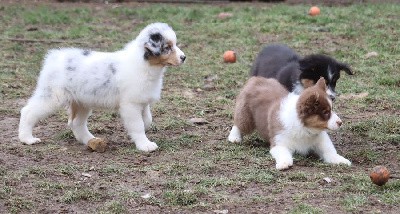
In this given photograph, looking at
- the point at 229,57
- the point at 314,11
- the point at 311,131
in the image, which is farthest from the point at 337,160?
the point at 314,11

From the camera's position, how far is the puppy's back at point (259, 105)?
7479 millimetres

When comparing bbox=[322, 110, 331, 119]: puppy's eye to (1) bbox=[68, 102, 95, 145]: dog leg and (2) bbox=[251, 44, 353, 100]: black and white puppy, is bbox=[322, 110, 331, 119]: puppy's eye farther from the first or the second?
(1) bbox=[68, 102, 95, 145]: dog leg

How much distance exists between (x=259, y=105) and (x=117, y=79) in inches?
54.4

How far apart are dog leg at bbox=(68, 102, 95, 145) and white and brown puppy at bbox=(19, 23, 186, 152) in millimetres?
196

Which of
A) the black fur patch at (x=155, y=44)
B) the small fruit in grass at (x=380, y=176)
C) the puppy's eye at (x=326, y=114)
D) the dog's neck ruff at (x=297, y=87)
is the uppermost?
the black fur patch at (x=155, y=44)

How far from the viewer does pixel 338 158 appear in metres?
7.09

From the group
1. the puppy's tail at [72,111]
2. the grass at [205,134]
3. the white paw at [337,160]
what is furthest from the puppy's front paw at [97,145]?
the white paw at [337,160]

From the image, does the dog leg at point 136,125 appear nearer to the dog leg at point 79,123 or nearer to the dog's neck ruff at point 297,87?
the dog leg at point 79,123

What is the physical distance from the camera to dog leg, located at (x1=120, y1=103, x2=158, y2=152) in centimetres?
762

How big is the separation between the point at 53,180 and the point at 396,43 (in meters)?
7.72

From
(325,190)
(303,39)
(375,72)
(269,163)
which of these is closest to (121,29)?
(303,39)

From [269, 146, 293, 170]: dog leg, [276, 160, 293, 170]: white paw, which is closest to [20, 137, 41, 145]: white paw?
[269, 146, 293, 170]: dog leg

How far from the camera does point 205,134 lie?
8.36 m

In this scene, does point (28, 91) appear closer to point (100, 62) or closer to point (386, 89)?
point (100, 62)
